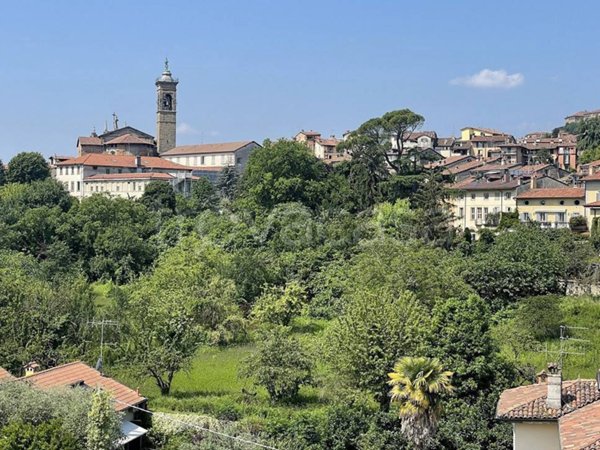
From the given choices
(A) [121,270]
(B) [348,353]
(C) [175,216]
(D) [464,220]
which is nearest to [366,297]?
(B) [348,353]

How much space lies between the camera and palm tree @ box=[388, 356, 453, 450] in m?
22.1

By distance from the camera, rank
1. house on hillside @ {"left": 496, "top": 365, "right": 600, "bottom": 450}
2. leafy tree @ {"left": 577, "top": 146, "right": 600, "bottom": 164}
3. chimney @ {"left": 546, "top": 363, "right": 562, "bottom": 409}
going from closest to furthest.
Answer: house on hillside @ {"left": 496, "top": 365, "right": 600, "bottom": 450}, chimney @ {"left": 546, "top": 363, "right": 562, "bottom": 409}, leafy tree @ {"left": 577, "top": 146, "right": 600, "bottom": 164}

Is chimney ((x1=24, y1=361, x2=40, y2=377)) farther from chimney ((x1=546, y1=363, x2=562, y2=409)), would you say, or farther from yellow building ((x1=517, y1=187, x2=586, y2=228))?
yellow building ((x1=517, y1=187, x2=586, y2=228))

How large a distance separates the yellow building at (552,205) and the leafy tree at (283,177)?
15.4 metres

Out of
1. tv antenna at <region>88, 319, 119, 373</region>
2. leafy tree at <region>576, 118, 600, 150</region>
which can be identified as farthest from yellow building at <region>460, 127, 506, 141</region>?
tv antenna at <region>88, 319, 119, 373</region>

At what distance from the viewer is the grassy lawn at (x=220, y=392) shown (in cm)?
2853

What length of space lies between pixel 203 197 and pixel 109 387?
50094 mm

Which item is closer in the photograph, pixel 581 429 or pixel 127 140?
pixel 581 429

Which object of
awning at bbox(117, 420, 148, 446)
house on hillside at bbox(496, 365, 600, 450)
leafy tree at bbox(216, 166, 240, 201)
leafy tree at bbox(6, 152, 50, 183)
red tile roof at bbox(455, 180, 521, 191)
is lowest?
awning at bbox(117, 420, 148, 446)

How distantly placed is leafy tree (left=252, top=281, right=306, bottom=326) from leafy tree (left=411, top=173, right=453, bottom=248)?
10.7 meters

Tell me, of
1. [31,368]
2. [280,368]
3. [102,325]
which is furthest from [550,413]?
[102,325]

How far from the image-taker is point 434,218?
5266 cm

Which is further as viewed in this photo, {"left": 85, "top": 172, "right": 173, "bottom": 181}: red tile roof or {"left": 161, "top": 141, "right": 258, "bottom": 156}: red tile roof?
{"left": 161, "top": 141, "right": 258, "bottom": 156}: red tile roof

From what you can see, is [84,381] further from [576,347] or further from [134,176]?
[134,176]
